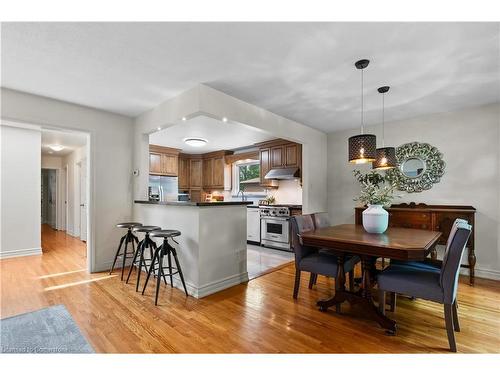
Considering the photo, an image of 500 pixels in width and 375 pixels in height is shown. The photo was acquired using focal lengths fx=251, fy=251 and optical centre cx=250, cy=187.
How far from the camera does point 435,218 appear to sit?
11.4ft

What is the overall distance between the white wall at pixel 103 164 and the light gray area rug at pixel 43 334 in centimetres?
137

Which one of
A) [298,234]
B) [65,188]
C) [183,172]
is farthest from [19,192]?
[298,234]

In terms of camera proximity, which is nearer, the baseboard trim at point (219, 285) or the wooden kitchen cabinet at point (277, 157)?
the baseboard trim at point (219, 285)

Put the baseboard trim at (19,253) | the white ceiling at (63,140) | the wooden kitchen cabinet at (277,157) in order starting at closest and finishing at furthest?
1. the baseboard trim at (19,253)
2. the white ceiling at (63,140)
3. the wooden kitchen cabinet at (277,157)

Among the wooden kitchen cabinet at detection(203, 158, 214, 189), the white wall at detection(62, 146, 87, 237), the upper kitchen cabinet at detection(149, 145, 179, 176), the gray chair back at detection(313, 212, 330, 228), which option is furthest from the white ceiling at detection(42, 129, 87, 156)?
the gray chair back at detection(313, 212, 330, 228)

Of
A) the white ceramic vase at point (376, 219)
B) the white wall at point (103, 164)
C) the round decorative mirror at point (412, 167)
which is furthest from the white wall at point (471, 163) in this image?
the white wall at point (103, 164)

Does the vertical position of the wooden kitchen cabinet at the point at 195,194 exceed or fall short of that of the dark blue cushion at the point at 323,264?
it exceeds it

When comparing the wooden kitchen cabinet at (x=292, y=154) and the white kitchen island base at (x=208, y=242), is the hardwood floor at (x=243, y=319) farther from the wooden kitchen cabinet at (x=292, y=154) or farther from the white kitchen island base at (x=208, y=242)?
the wooden kitchen cabinet at (x=292, y=154)

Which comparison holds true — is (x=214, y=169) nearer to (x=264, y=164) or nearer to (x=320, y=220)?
(x=264, y=164)

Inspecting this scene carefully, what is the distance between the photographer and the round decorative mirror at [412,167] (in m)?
4.01

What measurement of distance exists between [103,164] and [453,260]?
13.8 ft

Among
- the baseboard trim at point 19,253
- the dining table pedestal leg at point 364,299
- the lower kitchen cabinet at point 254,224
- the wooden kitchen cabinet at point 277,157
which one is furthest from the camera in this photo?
the lower kitchen cabinet at point 254,224
